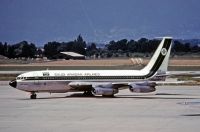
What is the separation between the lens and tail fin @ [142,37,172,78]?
59.1 meters

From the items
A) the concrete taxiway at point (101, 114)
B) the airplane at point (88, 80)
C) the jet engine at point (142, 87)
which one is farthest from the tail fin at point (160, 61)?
the concrete taxiway at point (101, 114)

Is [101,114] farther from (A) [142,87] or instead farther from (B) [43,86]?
(B) [43,86]

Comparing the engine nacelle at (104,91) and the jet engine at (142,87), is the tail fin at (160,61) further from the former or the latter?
the engine nacelle at (104,91)

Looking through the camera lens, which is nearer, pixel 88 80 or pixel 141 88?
pixel 141 88

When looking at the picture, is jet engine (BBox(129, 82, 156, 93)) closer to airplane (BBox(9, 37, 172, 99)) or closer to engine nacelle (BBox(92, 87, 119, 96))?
airplane (BBox(9, 37, 172, 99))

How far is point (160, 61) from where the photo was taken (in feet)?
196

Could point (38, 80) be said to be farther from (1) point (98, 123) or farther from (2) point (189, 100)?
(1) point (98, 123)

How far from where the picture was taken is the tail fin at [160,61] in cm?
5912

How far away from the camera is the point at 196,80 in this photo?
8500cm

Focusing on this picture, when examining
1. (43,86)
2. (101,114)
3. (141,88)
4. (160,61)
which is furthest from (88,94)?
(101,114)

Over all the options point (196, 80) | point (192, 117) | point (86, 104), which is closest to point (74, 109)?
point (86, 104)

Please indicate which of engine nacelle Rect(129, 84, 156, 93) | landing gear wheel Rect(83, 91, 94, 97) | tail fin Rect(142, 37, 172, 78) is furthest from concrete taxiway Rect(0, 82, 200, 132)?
landing gear wheel Rect(83, 91, 94, 97)

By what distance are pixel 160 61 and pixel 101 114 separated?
20.3 metres

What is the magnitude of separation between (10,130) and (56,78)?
26.3 metres
